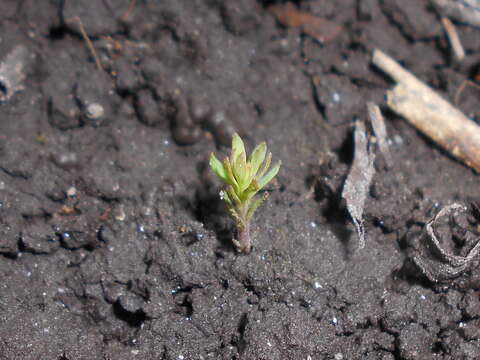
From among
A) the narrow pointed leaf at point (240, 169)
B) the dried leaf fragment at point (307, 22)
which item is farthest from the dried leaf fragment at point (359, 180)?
the dried leaf fragment at point (307, 22)

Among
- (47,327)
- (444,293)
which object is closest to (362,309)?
(444,293)

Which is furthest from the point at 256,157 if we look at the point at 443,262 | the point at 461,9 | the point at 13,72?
the point at 461,9

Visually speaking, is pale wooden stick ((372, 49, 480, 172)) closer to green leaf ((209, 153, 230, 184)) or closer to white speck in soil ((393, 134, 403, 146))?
white speck in soil ((393, 134, 403, 146))

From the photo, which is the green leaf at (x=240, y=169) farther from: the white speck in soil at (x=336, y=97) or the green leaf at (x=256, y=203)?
the white speck in soil at (x=336, y=97)

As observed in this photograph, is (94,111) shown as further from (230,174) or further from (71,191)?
(230,174)

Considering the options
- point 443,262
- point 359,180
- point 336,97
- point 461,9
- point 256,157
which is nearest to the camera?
point 256,157

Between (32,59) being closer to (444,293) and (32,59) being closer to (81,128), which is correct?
(81,128)

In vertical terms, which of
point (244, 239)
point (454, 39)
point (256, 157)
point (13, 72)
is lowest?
point (13, 72)
